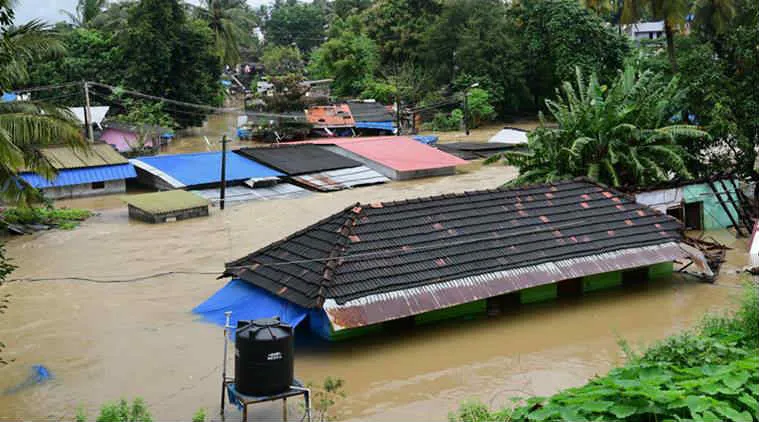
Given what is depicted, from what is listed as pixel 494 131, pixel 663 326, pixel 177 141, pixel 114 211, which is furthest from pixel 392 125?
pixel 663 326

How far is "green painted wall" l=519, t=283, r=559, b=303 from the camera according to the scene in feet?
51.5

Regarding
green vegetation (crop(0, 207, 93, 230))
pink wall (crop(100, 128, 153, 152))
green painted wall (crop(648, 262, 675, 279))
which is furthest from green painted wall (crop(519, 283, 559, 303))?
pink wall (crop(100, 128, 153, 152))

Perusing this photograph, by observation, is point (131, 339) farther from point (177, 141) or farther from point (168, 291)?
point (177, 141)

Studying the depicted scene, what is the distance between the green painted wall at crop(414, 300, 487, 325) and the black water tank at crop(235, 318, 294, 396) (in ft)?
15.0

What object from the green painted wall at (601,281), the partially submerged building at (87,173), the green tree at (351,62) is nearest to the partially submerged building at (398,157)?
the partially submerged building at (87,173)

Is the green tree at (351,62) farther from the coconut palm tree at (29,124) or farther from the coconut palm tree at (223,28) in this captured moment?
the coconut palm tree at (29,124)

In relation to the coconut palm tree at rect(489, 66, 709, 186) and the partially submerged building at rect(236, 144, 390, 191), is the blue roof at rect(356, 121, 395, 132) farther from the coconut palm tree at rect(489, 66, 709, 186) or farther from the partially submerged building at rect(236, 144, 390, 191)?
the coconut palm tree at rect(489, 66, 709, 186)

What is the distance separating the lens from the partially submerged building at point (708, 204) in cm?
2033

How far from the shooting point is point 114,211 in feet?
86.1

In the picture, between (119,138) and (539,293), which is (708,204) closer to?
(539,293)

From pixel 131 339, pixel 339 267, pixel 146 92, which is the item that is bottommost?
pixel 131 339

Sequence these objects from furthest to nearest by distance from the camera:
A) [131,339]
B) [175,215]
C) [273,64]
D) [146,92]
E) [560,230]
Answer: [273,64] → [146,92] → [175,215] → [560,230] → [131,339]

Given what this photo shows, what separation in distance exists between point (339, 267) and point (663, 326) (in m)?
5.89

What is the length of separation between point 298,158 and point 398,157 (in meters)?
3.81
